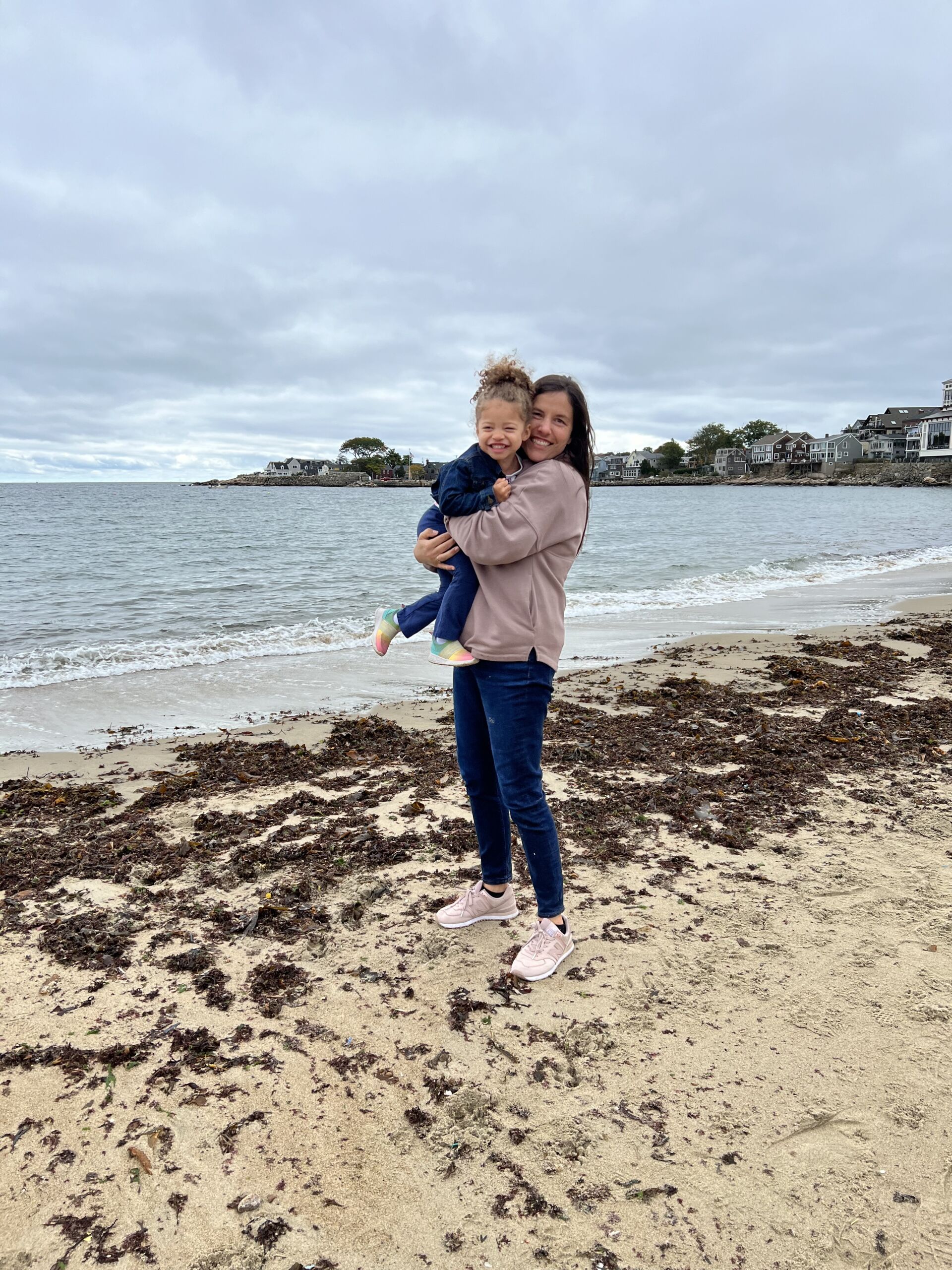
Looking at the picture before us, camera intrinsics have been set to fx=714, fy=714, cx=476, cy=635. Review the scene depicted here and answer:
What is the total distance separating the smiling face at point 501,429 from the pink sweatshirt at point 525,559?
0.10 meters

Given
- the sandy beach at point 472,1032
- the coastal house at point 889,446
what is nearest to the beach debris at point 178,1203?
the sandy beach at point 472,1032

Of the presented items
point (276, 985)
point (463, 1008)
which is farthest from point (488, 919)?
point (276, 985)

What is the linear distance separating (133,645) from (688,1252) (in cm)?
1014

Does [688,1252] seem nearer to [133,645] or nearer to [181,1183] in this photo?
[181,1183]

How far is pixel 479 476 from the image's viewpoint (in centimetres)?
240

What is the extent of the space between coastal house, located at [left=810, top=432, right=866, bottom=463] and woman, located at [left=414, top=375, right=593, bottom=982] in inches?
5067

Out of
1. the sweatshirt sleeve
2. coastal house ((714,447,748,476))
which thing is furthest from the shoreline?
coastal house ((714,447,748,476))

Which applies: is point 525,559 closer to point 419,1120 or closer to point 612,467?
point 419,1120

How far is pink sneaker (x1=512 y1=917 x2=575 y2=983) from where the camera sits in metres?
2.63

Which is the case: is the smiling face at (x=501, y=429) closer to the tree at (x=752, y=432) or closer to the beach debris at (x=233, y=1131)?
the beach debris at (x=233, y=1131)

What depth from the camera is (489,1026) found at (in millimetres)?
2414

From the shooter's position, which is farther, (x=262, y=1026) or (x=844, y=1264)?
(x=262, y=1026)

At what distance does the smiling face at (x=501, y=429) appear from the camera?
7.64ft

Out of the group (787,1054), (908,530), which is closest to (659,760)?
(787,1054)
